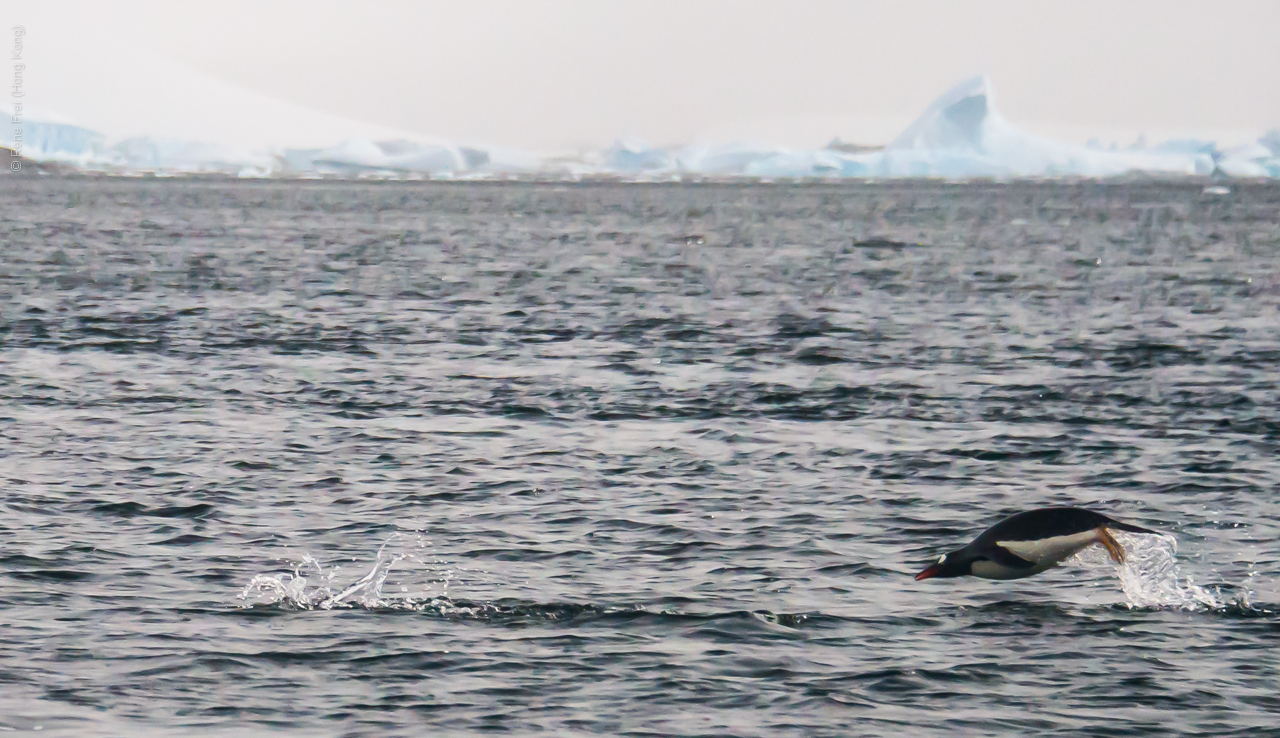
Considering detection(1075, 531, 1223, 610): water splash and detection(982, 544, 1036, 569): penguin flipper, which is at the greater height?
detection(982, 544, 1036, 569): penguin flipper

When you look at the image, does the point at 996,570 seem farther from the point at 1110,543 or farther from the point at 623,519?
the point at 623,519

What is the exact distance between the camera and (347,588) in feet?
50.3

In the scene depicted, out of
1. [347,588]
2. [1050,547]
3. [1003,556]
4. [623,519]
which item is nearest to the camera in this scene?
[1050,547]

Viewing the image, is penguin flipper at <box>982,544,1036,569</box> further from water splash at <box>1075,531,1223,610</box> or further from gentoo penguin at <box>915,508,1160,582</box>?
water splash at <box>1075,531,1223,610</box>

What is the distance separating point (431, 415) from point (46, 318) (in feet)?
67.2

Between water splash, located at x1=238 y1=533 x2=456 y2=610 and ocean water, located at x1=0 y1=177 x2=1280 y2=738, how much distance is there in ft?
0.18

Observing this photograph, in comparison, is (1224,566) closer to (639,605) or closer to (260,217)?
(639,605)

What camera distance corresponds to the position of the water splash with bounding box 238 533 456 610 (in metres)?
14.8

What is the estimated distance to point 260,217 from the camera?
15625 centimetres

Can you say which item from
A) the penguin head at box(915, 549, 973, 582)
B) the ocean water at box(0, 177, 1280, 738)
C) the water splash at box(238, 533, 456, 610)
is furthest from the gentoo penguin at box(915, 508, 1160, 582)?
the water splash at box(238, 533, 456, 610)

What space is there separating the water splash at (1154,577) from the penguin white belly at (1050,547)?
925 mm

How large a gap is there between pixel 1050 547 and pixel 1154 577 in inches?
68.0

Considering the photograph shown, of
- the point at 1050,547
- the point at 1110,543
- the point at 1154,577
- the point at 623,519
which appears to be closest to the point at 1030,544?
the point at 1050,547

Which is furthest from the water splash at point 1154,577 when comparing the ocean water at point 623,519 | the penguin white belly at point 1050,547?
the penguin white belly at point 1050,547
